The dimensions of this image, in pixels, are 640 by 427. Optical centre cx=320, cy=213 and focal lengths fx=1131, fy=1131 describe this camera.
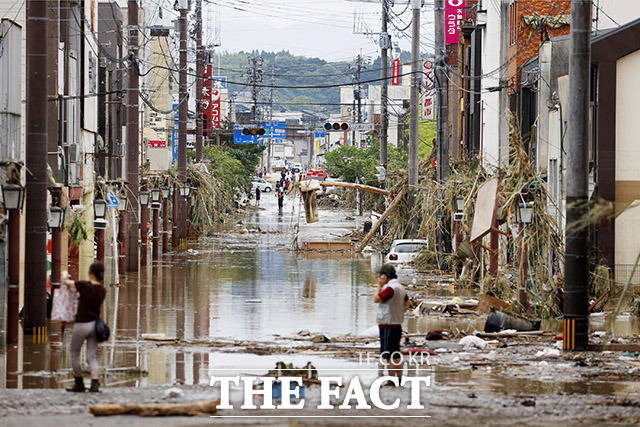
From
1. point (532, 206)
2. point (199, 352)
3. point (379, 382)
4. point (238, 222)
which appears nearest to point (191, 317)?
point (199, 352)

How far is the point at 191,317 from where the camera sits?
2525cm

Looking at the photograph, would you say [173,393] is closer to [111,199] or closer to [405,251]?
[111,199]

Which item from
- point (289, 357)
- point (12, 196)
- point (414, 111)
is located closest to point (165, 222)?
point (414, 111)

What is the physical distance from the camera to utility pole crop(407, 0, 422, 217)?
47469mm

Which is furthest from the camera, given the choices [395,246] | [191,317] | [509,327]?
[395,246]

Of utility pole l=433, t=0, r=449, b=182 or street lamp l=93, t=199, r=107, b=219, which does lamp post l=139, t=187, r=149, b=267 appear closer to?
street lamp l=93, t=199, r=107, b=219

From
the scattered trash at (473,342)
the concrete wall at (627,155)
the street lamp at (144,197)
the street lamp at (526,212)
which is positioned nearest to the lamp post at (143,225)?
the street lamp at (144,197)

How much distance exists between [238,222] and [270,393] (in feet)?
192

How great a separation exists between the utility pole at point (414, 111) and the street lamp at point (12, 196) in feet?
92.7

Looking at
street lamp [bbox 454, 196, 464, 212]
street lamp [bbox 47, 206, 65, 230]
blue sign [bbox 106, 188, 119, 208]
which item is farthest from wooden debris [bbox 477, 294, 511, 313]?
blue sign [bbox 106, 188, 119, 208]

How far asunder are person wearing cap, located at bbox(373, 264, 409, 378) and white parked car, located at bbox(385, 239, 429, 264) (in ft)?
85.5

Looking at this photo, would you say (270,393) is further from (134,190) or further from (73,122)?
(73,122)

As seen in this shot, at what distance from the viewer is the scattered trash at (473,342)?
20.1 meters

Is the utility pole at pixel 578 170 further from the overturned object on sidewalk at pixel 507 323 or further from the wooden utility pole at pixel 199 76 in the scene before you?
the wooden utility pole at pixel 199 76
